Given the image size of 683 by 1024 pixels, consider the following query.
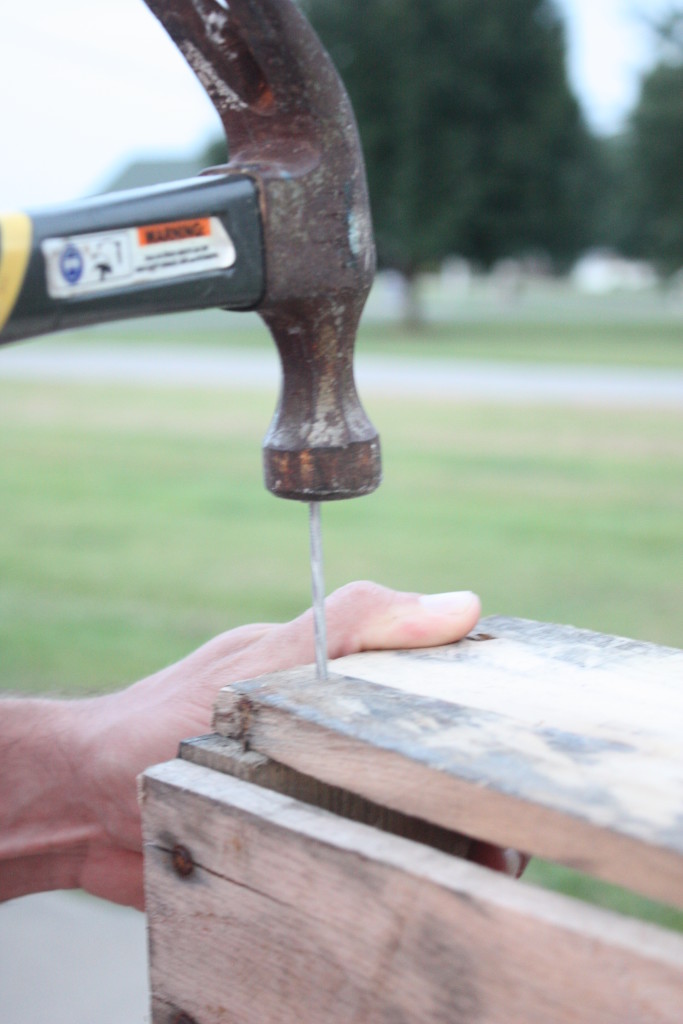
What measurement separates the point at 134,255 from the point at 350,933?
1.75ft

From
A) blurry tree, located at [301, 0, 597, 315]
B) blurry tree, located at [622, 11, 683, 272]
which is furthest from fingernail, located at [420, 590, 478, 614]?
blurry tree, located at [622, 11, 683, 272]

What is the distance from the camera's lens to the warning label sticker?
0.82m

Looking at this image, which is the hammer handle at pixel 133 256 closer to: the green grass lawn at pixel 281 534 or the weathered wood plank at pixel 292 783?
the weathered wood plank at pixel 292 783

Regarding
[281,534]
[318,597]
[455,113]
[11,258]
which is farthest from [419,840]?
[455,113]

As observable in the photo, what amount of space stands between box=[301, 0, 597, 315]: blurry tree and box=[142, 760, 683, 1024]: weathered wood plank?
20.8 meters

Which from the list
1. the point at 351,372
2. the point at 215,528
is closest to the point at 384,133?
the point at 215,528

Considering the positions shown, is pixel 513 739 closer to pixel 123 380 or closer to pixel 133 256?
pixel 133 256

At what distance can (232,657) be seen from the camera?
109cm

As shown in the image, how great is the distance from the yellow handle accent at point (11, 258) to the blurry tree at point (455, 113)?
20730 mm

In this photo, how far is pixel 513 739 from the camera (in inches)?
31.2

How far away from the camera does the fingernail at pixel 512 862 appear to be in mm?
979

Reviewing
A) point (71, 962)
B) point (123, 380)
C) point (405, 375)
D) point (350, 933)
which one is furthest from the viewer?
point (405, 375)

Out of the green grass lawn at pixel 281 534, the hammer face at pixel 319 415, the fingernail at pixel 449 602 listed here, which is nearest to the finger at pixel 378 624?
the fingernail at pixel 449 602

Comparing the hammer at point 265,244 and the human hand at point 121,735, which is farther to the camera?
the human hand at point 121,735
